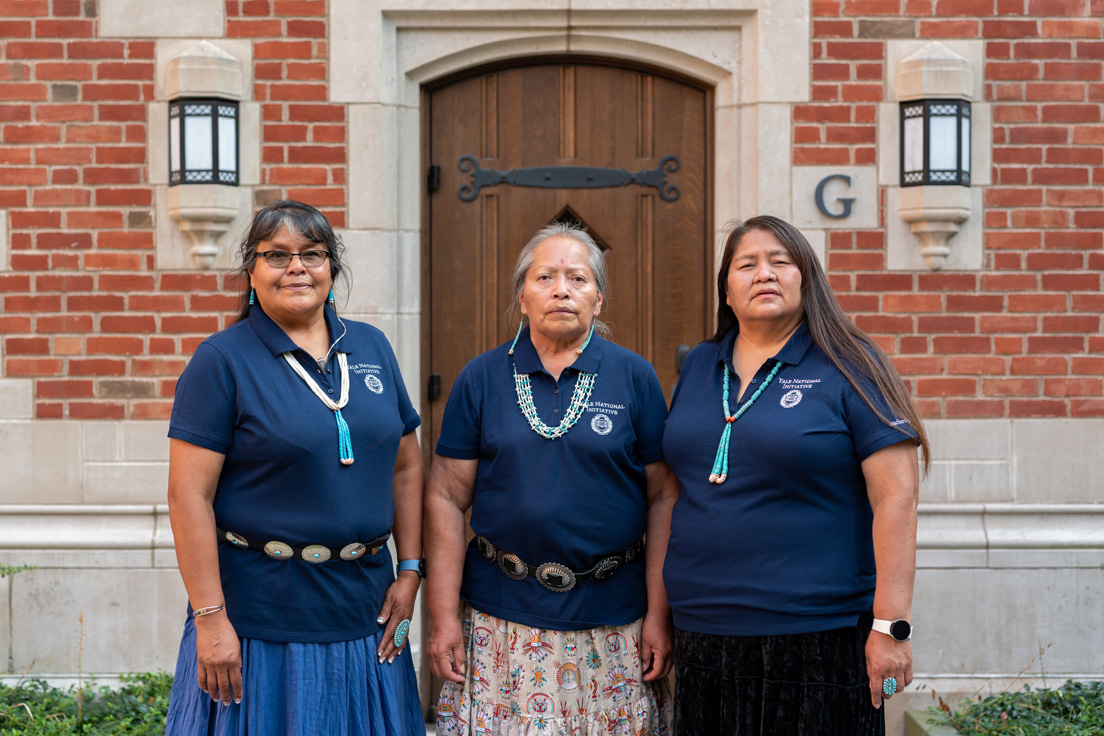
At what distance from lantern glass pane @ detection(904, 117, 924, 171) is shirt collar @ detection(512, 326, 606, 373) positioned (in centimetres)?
180

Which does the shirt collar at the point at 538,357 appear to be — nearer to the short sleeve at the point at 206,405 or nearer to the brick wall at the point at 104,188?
the short sleeve at the point at 206,405

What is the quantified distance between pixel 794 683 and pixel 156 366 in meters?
2.70

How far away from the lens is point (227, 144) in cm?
381

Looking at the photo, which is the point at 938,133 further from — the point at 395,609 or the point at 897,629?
the point at 395,609

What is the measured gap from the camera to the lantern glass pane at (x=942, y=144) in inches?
148

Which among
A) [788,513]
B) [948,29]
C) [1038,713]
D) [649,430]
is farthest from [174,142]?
[1038,713]

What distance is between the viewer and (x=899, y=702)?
12.9ft

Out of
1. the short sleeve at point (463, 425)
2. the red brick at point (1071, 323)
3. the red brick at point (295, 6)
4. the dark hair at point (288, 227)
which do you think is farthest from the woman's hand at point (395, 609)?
the red brick at point (1071, 323)

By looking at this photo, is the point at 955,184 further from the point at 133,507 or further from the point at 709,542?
the point at 133,507

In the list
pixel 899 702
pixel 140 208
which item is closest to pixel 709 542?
pixel 899 702

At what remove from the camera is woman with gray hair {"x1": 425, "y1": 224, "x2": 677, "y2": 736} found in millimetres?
2477

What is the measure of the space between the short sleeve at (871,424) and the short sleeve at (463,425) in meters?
0.90

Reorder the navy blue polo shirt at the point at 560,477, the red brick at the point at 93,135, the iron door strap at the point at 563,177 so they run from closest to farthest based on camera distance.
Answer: the navy blue polo shirt at the point at 560,477, the red brick at the point at 93,135, the iron door strap at the point at 563,177

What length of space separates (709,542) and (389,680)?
2.78 ft
